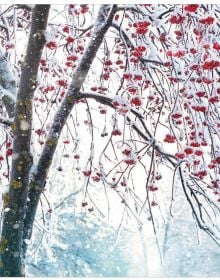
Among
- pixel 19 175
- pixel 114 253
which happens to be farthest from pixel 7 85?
pixel 114 253

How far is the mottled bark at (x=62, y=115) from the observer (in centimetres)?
218

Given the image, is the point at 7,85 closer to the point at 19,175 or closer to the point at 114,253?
the point at 19,175

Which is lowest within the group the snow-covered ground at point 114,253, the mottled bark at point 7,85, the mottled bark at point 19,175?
the mottled bark at point 19,175

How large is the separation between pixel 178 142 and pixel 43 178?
725 mm

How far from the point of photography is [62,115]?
2.26 metres

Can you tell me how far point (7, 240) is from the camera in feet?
7.07

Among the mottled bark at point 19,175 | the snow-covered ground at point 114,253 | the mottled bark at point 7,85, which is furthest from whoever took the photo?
the snow-covered ground at point 114,253

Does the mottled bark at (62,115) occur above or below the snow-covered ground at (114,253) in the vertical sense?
below

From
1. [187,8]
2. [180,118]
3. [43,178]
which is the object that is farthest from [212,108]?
[43,178]

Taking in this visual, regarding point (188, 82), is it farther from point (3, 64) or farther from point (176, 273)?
point (176, 273)

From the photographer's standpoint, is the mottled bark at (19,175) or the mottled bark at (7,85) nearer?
the mottled bark at (19,175)

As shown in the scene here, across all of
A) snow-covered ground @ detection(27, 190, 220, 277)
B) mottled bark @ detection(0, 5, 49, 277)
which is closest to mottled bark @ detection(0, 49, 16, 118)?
mottled bark @ detection(0, 5, 49, 277)

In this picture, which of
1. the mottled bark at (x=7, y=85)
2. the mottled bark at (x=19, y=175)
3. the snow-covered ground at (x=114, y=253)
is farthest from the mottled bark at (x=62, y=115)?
the snow-covered ground at (x=114, y=253)

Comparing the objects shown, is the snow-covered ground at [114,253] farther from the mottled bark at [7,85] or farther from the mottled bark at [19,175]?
the mottled bark at [19,175]
